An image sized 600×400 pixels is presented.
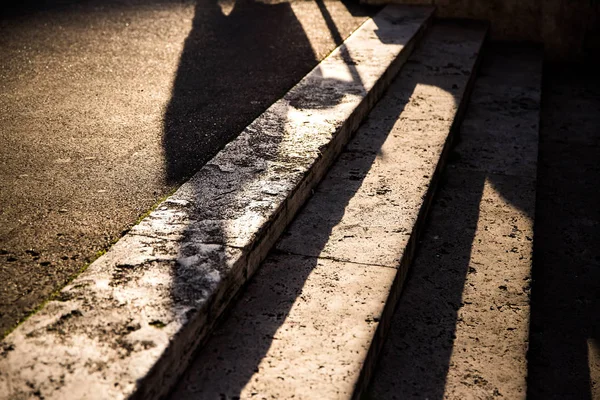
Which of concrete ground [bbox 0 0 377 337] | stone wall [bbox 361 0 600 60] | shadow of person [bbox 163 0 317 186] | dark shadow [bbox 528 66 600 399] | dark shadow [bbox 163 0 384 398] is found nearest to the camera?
dark shadow [bbox 163 0 384 398]

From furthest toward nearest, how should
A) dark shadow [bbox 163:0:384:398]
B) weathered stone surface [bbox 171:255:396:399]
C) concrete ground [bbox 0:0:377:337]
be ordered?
concrete ground [bbox 0:0:377:337] → dark shadow [bbox 163:0:384:398] → weathered stone surface [bbox 171:255:396:399]

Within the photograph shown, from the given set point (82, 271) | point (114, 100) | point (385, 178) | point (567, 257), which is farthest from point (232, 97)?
point (567, 257)

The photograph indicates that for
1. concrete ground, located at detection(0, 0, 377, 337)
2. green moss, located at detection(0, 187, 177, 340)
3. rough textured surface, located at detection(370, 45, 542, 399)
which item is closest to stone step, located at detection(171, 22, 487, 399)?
rough textured surface, located at detection(370, 45, 542, 399)

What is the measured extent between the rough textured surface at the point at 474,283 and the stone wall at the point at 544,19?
7.31ft

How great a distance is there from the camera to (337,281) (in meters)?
2.83

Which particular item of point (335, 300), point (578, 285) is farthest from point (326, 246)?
point (578, 285)

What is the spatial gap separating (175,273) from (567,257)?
2.36 metres

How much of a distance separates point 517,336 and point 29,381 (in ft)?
6.39

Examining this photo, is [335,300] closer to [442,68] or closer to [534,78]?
[442,68]

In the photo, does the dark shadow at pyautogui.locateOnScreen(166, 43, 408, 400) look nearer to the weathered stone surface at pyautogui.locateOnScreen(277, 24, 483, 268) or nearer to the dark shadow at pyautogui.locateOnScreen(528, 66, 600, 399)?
the weathered stone surface at pyautogui.locateOnScreen(277, 24, 483, 268)

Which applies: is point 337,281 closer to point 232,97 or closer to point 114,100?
point 232,97

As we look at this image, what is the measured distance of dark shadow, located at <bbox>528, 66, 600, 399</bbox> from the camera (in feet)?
9.88

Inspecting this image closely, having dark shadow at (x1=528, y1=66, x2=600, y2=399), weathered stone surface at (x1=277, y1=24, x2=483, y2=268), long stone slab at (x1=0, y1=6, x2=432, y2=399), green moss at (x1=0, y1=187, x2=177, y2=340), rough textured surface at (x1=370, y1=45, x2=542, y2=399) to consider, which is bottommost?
dark shadow at (x1=528, y1=66, x2=600, y2=399)

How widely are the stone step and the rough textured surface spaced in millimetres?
157
